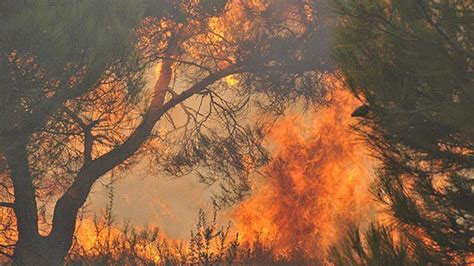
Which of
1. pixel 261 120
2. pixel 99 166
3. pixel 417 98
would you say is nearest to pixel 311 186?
pixel 261 120

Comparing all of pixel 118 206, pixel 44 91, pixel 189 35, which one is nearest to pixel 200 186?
pixel 118 206

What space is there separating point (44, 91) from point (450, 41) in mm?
5742

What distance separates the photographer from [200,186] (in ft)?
109

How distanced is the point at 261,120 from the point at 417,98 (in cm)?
895

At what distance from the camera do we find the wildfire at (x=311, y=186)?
15219 mm

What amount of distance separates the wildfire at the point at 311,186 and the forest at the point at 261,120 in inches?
1.4

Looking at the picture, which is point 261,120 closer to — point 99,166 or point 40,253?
point 99,166

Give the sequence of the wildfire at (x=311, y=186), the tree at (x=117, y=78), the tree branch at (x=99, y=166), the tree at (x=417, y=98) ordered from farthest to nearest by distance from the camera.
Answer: the wildfire at (x=311, y=186)
the tree branch at (x=99, y=166)
the tree at (x=117, y=78)
the tree at (x=417, y=98)

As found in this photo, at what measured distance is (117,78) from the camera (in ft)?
34.9

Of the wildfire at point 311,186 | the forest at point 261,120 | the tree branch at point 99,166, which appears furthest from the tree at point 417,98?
the wildfire at point 311,186

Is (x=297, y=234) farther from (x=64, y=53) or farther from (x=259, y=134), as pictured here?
(x=64, y=53)

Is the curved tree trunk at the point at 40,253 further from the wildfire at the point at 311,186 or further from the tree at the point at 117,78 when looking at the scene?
the wildfire at the point at 311,186

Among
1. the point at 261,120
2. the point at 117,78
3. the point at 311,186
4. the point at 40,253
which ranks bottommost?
the point at 40,253

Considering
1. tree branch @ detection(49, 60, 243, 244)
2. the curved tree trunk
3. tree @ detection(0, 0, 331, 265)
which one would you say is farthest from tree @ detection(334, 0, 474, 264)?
tree branch @ detection(49, 60, 243, 244)
